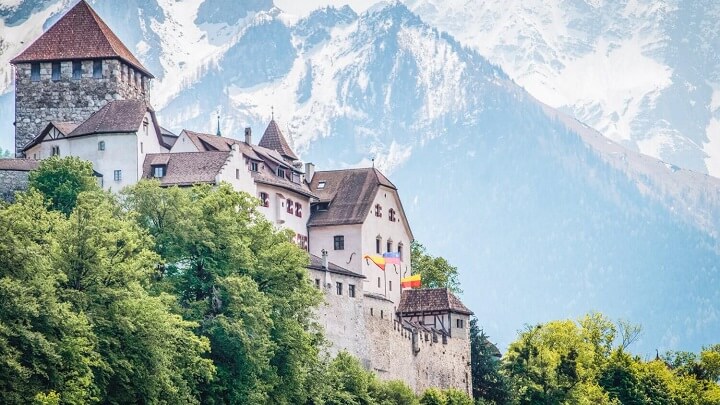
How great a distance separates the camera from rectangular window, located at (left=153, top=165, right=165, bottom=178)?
113 m

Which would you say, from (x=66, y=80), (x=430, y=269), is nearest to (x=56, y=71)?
(x=66, y=80)

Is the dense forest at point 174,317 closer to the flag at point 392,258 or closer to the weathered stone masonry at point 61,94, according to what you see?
the flag at point 392,258

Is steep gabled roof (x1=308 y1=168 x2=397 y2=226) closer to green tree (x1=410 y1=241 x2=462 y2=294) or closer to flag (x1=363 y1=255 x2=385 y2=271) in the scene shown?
flag (x1=363 y1=255 x2=385 y2=271)

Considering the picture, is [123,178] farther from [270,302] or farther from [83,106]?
[270,302]

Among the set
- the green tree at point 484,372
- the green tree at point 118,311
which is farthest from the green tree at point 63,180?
the green tree at point 484,372

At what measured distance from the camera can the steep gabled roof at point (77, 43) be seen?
4751 inches

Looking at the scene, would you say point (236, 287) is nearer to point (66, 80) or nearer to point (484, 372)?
point (66, 80)

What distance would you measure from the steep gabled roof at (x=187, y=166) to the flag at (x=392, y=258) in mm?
15879

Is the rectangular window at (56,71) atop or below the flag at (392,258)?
atop

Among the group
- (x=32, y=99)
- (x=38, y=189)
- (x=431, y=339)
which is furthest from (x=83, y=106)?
(x=431, y=339)

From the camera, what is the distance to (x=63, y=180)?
332 ft

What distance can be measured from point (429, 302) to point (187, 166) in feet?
69.7

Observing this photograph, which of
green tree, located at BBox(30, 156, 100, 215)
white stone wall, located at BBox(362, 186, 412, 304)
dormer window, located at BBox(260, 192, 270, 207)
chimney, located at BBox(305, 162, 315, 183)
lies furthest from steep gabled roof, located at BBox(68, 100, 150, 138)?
chimney, located at BBox(305, 162, 315, 183)

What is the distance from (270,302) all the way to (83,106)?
3004 cm
